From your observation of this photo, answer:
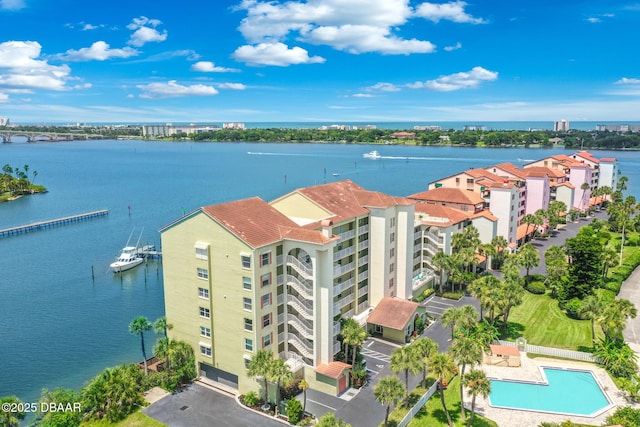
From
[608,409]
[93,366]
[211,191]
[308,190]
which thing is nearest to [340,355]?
[308,190]

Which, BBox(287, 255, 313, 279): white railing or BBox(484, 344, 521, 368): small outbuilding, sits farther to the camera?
BBox(484, 344, 521, 368): small outbuilding

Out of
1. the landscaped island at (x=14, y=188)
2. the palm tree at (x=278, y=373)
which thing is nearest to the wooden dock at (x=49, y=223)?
the landscaped island at (x=14, y=188)

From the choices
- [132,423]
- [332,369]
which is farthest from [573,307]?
[132,423]

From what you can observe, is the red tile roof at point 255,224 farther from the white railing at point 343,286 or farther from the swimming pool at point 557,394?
the swimming pool at point 557,394

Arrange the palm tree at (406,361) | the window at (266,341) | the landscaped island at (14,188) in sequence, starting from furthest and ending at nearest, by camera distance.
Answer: the landscaped island at (14,188) < the window at (266,341) < the palm tree at (406,361)

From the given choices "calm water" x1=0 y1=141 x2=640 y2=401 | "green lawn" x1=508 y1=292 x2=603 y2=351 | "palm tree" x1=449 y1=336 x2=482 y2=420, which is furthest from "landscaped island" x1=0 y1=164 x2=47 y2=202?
"palm tree" x1=449 y1=336 x2=482 y2=420

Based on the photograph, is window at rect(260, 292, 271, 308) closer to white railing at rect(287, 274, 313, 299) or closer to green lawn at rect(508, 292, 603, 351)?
white railing at rect(287, 274, 313, 299)
